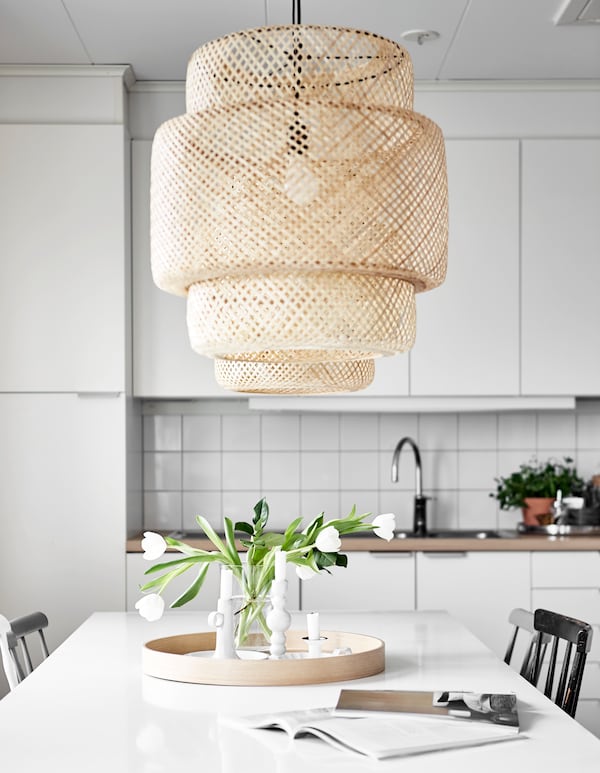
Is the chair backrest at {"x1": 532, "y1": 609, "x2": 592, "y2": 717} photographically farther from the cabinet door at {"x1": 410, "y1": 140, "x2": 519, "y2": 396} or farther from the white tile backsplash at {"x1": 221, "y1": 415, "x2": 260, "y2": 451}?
the white tile backsplash at {"x1": 221, "y1": 415, "x2": 260, "y2": 451}

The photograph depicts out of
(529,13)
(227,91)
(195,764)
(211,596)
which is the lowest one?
(211,596)

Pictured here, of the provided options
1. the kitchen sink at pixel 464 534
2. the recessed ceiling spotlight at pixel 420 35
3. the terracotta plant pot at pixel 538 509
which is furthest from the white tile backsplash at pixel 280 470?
the recessed ceiling spotlight at pixel 420 35

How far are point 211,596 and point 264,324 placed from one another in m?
2.47

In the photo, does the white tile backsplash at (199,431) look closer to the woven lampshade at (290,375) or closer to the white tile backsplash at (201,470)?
the white tile backsplash at (201,470)

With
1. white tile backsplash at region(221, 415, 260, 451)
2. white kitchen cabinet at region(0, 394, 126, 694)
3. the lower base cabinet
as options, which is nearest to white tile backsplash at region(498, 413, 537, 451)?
the lower base cabinet

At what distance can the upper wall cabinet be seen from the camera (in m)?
3.97

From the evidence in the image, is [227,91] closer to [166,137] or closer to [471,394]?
[166,137]

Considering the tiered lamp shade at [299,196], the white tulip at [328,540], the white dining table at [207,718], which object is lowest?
the white dining table at [207,718]

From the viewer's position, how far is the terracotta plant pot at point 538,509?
4266 mm

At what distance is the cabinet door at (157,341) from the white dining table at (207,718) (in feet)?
5.53

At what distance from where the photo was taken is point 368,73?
172cm

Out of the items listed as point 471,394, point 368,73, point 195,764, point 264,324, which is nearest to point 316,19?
point 471,394

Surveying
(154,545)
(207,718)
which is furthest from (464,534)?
(207,718)

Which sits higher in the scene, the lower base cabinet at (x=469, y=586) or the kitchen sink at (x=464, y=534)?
the kitchen sink at (x=464, y=534)
